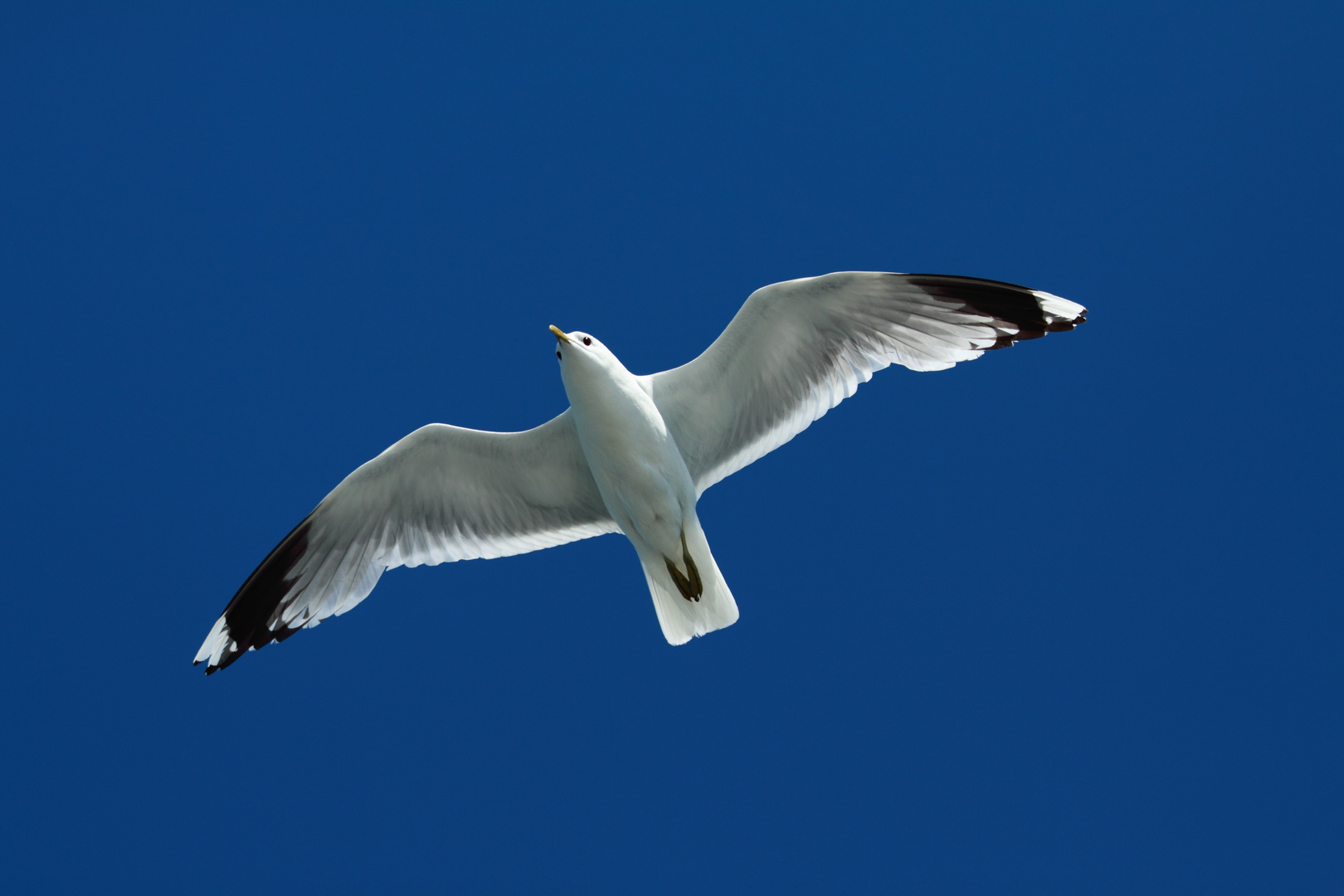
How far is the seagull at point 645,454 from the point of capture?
453cm

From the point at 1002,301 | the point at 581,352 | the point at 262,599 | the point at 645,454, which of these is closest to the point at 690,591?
the point at 645,454

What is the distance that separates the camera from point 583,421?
180 inches

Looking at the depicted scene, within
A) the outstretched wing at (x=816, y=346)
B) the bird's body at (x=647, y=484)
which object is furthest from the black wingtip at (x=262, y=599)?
the outstretched wing at (x=816, y=346)

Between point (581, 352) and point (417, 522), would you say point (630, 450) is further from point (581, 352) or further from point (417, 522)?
point (417, 522)

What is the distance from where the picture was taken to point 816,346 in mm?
4684

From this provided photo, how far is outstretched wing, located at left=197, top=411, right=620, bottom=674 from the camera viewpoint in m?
4.97

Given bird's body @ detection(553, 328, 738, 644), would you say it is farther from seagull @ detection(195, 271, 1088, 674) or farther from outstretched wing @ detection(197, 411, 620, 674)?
outstretched wing @ detection(197, 411, 620, 674)

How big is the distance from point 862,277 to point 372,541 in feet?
8.73

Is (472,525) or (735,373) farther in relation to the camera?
(472,525)

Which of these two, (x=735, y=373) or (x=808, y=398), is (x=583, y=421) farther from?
(x=808, y=398)

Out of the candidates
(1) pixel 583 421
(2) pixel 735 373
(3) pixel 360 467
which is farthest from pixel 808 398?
(3) pixel 360 467

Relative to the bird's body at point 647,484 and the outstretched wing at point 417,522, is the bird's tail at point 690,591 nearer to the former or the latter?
the bird's body at point 647,484

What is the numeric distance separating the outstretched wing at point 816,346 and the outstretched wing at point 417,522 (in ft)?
2.01

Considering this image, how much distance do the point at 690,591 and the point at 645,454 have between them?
2.27 feet
